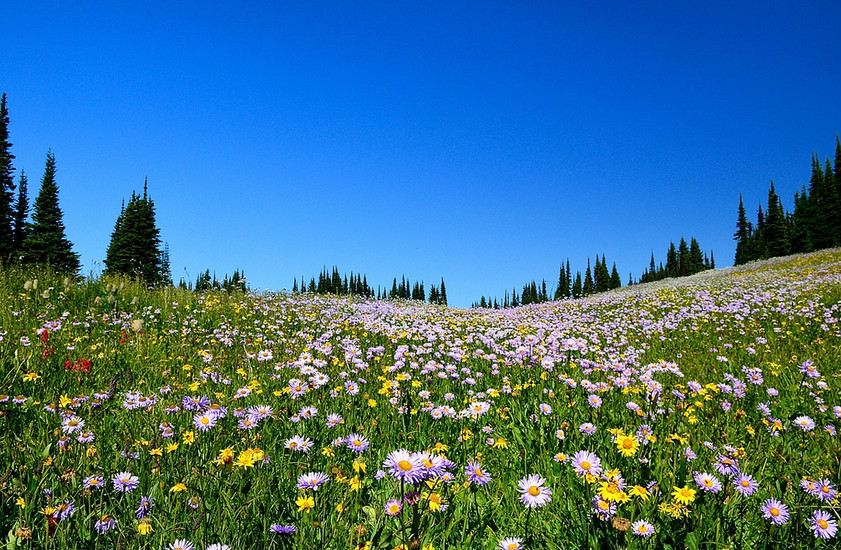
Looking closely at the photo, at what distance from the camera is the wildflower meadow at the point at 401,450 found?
80.7 inches

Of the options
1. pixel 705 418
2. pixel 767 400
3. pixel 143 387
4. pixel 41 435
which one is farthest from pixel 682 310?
pixel 41 435

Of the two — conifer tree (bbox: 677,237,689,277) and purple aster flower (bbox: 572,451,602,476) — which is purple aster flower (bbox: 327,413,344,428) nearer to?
purple aster flower (bbox: 572,451,602,476)

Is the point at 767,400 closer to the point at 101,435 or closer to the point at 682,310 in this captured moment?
the point at 101,435

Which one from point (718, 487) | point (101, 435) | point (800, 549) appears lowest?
point (800, 549)

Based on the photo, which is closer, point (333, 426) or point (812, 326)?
point (333, 426)

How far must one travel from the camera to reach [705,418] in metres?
3.91

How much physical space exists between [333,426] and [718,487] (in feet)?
8.11

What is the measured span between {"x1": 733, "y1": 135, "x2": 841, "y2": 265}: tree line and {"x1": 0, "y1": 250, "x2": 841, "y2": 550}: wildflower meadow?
2528 inches

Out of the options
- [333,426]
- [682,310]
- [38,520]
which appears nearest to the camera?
[38,520]

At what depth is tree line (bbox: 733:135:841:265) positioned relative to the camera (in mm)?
53219

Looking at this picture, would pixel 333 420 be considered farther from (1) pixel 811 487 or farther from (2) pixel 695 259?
(2) pixel 695 259

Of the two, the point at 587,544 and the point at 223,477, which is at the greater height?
the point at 223,477

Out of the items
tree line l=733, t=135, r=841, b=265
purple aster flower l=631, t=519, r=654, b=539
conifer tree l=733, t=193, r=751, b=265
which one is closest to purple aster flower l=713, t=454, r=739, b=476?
purple aster flower l=631, t=519, r=654, b=539

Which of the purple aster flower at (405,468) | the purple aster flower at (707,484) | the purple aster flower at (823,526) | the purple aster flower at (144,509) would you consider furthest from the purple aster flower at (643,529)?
the purple aster flower at (144,509)
